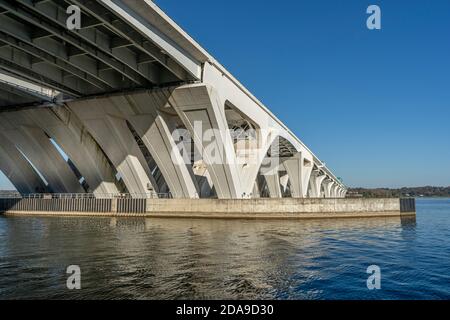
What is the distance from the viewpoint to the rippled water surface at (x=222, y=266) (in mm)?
9906

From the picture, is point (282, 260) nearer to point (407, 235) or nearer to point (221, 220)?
point (407, 235)

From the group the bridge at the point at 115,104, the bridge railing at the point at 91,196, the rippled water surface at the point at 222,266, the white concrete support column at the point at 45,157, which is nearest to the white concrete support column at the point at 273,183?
the bridge at the point at 115,104

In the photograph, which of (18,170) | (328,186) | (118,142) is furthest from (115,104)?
(328,186)

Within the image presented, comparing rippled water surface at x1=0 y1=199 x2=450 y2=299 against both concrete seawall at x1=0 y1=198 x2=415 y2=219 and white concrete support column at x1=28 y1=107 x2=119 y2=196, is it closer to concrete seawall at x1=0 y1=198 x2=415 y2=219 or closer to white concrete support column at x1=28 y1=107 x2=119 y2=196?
concrete seawall at x1=0 y1=198 x2=415 y2=219

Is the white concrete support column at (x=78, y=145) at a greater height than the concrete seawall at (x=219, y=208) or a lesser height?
greater

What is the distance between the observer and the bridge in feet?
75.6

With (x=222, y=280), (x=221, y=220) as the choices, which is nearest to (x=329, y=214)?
(x=221, y=220)

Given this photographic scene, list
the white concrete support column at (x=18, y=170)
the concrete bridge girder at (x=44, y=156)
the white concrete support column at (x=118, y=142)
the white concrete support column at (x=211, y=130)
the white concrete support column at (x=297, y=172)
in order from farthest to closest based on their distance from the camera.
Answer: the white concrete support column at (x=297, y=172)
the white concrete support column at (x=18, y=170)
the concrete bridge girder at (x=44, y=156)
the white concrete support column at (x=118, y=142)
the white concrete support column at (x=211, y=130)

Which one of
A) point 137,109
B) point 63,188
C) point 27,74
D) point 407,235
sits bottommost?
point 407,235

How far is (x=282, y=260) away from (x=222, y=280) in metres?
4.20

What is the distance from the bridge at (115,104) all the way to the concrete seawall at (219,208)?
1935 mm

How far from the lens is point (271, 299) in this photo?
30.1ft

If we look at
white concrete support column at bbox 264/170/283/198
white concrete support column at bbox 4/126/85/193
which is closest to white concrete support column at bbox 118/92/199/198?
white concrete support column at bbox 4/126/85/193

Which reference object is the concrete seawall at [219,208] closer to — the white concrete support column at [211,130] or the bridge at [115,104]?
the bridge at [115,104]
